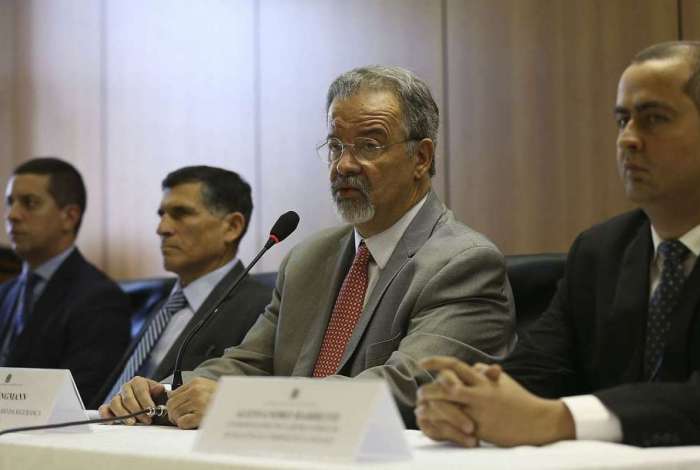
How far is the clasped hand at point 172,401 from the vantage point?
2.14 metres

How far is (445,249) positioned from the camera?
2.43 meters

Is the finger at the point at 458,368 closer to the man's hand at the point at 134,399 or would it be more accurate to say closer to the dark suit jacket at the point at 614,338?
the dark suit jacket at the point at 614,338

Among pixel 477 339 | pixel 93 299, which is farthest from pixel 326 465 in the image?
pixel 93 299

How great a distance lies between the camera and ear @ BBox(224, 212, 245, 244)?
369 cm

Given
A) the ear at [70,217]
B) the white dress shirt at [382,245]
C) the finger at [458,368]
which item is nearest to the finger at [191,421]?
the white dress shirt at [382,245]

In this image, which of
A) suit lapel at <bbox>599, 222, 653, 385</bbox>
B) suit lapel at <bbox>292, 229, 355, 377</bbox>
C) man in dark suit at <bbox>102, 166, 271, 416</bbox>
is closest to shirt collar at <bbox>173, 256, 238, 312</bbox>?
man in dark suit at <bbox>102, 166, 271, 416</bbox>

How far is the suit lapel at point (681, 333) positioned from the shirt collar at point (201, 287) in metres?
1.96

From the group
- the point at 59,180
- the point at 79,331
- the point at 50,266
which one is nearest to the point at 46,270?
the point at 50,266

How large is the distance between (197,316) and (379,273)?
40.3 inches

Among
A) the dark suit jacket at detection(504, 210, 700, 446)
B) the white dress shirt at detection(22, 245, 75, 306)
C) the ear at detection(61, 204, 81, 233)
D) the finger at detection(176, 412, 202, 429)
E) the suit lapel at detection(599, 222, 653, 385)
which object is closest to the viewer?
→ the dark suit jacket at detection(504, 210, 700, 446)

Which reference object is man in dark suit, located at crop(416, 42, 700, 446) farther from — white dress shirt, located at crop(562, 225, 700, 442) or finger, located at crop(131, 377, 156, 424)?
finger, located at crop(131, 377, 156, 424)

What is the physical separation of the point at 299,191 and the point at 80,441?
2.70m

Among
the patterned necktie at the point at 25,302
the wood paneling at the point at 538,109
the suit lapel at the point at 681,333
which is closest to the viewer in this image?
the suit lapel at the point at 681,333

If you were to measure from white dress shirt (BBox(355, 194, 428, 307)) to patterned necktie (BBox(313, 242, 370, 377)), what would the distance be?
0.04ft
